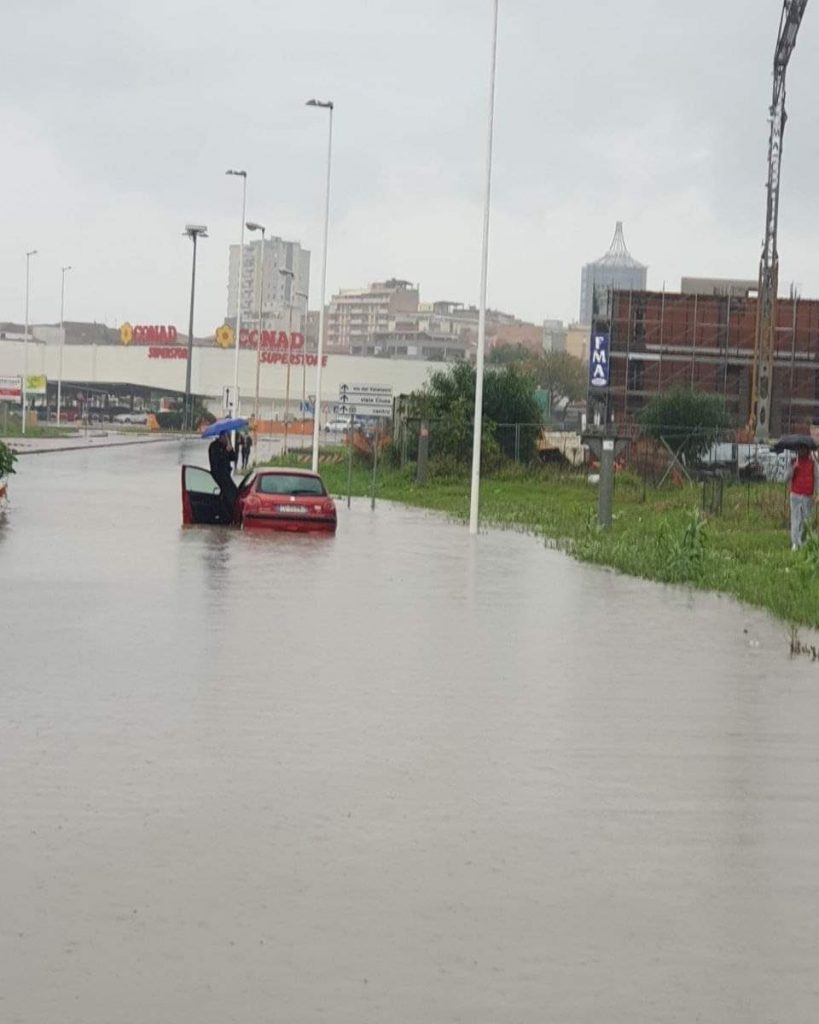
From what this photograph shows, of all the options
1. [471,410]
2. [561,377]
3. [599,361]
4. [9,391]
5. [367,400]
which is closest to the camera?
[367,400]

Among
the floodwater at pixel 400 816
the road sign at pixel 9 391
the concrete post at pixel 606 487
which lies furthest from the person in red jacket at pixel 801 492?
the road sign at pixel 9 391

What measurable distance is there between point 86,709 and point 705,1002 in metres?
6.82

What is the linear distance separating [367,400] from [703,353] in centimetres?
3429

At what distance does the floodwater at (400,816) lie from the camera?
20.7 feet

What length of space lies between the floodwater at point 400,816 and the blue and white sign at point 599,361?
200ft

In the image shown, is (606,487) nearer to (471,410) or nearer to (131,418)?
(471,410)

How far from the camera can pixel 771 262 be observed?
81125 mm

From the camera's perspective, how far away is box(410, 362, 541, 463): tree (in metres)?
57.6

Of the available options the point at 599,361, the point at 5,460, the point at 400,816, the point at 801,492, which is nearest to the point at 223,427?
the point at 5,460

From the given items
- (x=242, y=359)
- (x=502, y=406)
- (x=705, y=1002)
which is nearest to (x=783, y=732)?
(x=705, y=1002)

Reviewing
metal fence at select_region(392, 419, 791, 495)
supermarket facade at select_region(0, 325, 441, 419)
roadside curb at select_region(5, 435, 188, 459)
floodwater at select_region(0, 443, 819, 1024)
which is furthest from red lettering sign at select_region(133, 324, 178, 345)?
floodwater at select_region(0, 443, 819, 1024)

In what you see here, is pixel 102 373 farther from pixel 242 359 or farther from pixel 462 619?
pixel 462 619

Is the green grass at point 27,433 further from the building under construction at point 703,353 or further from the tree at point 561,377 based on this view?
the tree at point 561,377

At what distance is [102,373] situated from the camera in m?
150
